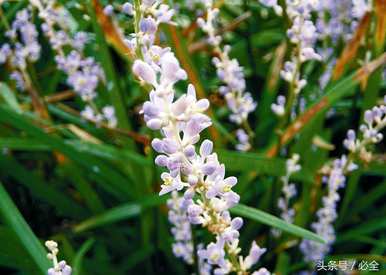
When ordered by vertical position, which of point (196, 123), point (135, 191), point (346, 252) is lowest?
point (346, 252)

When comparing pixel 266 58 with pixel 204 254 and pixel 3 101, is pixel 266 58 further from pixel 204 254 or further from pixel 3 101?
pixel 204 254

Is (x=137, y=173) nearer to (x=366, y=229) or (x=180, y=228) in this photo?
(x=180, y=228)

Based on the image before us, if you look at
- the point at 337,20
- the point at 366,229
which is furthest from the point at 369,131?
the point at 337,20

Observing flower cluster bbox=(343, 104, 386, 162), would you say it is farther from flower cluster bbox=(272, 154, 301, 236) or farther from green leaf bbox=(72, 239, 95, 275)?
green leaf bbox=(72, 239, 95, 275)

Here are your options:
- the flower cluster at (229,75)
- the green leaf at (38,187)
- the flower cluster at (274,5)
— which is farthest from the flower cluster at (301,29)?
the green leaf at (38,187)

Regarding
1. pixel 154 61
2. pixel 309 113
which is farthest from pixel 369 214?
pixel 154 61

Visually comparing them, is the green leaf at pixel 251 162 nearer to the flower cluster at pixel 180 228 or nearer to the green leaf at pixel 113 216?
the flower cluster at pixel 180 228

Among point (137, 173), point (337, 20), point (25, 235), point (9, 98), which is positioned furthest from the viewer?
point (337, 20)
